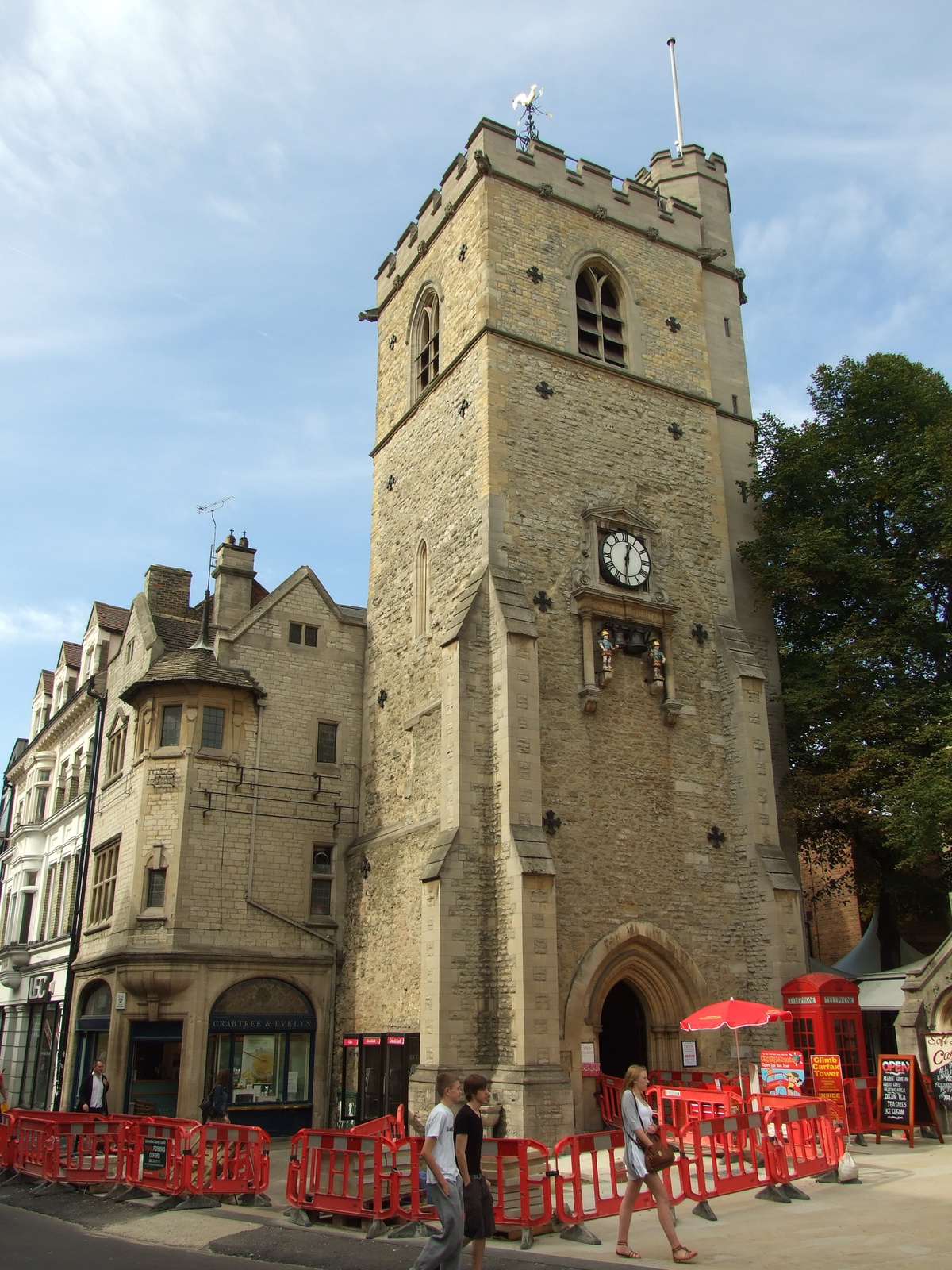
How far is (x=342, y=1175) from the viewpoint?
10609 mm

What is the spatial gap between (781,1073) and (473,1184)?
28.0 ft

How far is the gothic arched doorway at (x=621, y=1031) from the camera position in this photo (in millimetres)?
17812

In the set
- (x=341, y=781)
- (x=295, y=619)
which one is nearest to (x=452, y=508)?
(x=295, y=619)

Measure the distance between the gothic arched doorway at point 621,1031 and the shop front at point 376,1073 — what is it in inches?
137

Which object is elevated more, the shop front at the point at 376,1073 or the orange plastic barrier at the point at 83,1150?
the shop front at the point at 376,1073

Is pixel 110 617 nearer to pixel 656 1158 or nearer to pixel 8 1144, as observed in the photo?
pixel 8 1144

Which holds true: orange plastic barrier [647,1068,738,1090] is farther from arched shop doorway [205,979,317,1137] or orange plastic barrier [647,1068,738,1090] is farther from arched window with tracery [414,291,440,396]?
arched window with tracery [414,291,440,396]

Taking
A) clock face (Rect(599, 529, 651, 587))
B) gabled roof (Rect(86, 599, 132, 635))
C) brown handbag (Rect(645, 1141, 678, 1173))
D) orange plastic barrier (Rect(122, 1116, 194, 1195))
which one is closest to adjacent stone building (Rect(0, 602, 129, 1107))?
gabled roof (Rect(86, 599, 132, 635))

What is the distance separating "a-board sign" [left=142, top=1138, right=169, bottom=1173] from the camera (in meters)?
11.9

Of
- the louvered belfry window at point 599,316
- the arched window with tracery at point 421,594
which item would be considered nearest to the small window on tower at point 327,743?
the arched window with tracery at point 421,594

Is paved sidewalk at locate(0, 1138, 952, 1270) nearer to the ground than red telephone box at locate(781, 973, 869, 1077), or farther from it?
nearer to the ground

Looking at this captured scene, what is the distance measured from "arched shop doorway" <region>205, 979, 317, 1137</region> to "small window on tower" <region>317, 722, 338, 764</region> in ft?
15.3

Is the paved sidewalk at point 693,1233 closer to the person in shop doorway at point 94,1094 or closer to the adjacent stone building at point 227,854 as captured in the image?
the person in shop doorway at point 94,1094

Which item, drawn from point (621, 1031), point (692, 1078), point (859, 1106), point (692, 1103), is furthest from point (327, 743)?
point (859, 1106)
